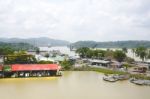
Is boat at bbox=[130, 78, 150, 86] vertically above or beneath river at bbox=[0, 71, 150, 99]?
above

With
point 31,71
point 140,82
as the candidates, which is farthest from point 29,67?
point 140,82

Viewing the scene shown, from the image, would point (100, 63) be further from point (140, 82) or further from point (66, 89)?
point (66, 89)

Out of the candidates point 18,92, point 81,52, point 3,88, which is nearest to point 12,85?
point 3,88

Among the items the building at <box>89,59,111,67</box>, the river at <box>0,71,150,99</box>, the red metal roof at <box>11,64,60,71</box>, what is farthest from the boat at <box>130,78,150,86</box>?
the building at <box>89,59,111,67</box>

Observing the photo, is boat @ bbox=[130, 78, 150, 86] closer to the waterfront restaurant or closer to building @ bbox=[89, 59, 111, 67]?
the waterfront restaurant

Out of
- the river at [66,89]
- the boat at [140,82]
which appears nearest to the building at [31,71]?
the river at [66,89]

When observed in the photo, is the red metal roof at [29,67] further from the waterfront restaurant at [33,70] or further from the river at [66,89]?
the river at [66,89]

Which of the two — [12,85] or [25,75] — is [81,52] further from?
[12,85]
